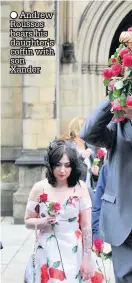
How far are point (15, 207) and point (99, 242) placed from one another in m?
6.06

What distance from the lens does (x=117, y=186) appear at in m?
3.39

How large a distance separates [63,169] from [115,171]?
2.89ft

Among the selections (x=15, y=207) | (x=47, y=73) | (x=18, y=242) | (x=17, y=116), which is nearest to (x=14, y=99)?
(x=17, y=116)

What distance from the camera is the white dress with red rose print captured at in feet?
14.0

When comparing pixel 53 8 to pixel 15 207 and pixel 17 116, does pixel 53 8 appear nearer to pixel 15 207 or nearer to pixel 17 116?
pixel 17 116

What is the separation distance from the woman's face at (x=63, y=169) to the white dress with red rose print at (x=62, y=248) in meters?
0.14

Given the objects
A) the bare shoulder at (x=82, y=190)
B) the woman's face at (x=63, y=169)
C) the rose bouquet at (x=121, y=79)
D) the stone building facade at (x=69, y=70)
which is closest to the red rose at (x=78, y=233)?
the bare shoulder at (x=82, y=190)

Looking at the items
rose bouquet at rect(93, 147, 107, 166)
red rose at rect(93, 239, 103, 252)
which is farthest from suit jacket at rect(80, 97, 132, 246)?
rose bouquet at rect(93, 147, 107, 166)

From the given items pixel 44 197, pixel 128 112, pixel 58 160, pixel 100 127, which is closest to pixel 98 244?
pixel 44 197

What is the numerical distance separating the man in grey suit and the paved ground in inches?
118

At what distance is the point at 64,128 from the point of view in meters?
10.8

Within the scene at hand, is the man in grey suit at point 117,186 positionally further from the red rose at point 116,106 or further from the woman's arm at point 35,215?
the woman's arm at point 35,215

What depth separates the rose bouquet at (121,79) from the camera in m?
3.12

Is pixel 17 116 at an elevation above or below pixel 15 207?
above
